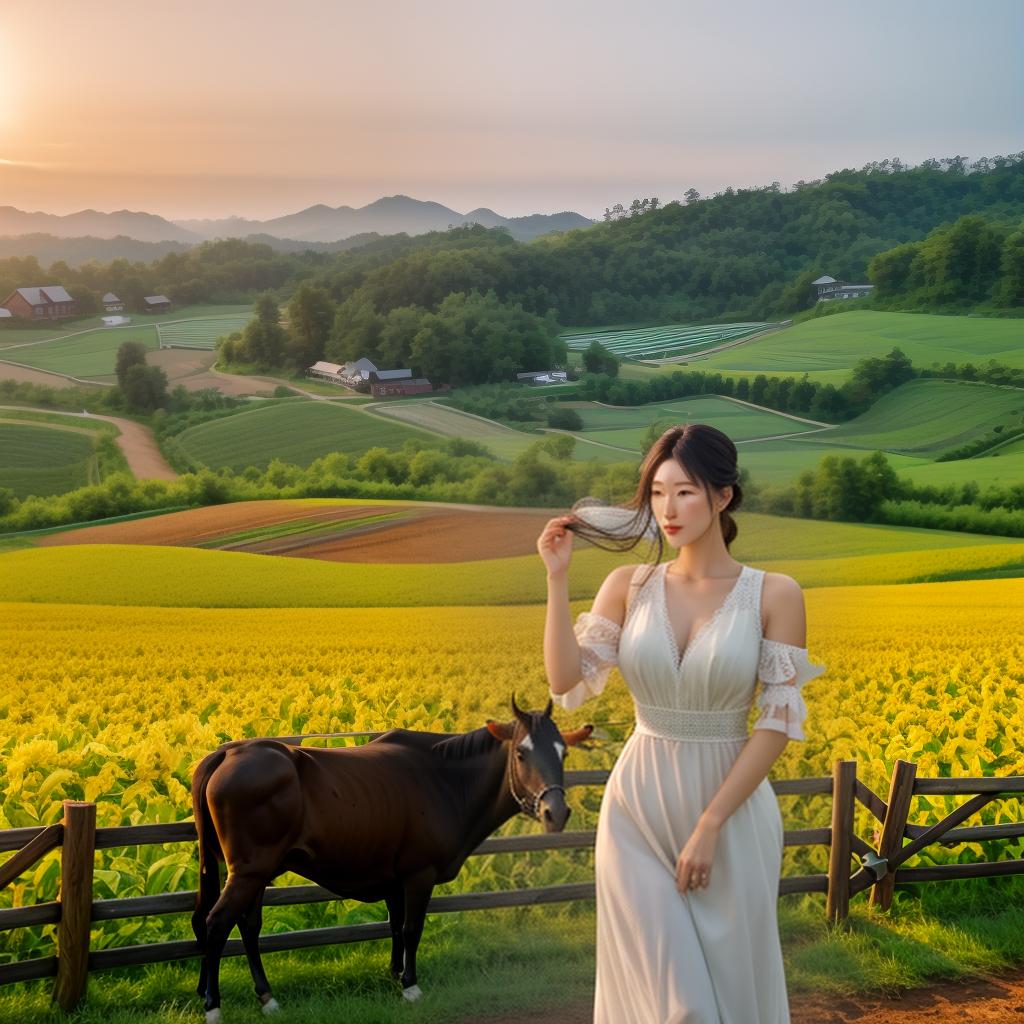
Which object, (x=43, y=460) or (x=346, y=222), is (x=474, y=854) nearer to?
(x=43, y=460)

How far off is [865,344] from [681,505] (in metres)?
7.03

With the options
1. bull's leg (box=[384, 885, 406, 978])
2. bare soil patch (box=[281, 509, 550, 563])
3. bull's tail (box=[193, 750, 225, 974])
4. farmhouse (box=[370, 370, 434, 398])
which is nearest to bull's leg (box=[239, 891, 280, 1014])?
bull's tail (box=[193, 750, 225, 974])

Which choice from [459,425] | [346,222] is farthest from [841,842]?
[346,222]

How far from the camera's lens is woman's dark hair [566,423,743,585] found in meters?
2.74

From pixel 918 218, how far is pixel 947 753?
469cm

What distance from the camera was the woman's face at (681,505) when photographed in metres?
2.75

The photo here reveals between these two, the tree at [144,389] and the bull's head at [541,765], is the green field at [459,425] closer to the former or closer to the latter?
the tree at [144,389]

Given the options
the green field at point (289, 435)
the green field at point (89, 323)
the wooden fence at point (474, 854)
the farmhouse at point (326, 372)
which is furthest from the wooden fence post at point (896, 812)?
the green field at point (89, 323)

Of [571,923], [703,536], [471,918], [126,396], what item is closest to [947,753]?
[571,923]

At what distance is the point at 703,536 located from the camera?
9.23ft

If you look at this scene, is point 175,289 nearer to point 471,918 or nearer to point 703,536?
point 471,918

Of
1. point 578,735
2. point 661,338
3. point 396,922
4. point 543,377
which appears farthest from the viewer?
point 661,338

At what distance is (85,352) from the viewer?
6.95 meters

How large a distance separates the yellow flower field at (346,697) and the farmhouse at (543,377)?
1511 mm
